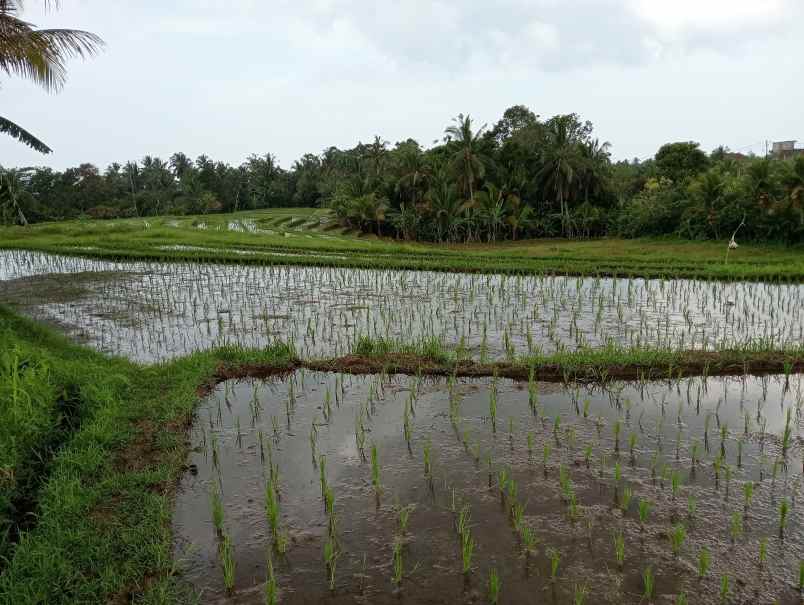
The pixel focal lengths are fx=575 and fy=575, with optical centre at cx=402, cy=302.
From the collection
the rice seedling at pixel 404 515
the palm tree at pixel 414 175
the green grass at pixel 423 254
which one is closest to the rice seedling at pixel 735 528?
the rice seedling at pixel 404 515

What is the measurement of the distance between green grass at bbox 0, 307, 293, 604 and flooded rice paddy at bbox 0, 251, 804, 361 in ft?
5.45

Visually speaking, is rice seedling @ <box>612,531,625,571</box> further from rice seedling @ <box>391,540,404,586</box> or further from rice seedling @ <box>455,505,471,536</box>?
rice seedling @ <box>391,540,404,586</box>

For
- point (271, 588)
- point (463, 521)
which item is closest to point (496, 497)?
point (463, 521)

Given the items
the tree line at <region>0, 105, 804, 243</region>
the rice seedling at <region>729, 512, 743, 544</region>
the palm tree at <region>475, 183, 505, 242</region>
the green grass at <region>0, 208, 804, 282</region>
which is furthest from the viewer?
the palm tree at <region>475, 183, 505, 242</region>

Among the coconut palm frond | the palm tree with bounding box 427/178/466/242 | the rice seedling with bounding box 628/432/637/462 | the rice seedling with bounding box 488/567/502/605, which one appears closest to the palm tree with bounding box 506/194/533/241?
the palm tree with bounding box 427/178/466/242

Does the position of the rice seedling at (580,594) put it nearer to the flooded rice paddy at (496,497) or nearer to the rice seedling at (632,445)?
the flooded rice paddy at (496,497)

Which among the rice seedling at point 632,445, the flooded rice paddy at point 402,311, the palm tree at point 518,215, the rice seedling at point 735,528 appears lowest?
the rice seedling at point 735,528

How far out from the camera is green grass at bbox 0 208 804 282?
51.1 feet

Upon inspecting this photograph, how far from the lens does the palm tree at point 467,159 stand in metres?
33.9

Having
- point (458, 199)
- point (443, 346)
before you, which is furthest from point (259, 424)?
point (458, 199)

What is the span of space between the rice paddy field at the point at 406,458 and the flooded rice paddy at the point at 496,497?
0.02m

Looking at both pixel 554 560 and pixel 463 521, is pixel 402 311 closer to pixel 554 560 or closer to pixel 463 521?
pixel 463 521

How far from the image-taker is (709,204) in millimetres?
24531

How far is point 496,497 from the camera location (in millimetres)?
4281
